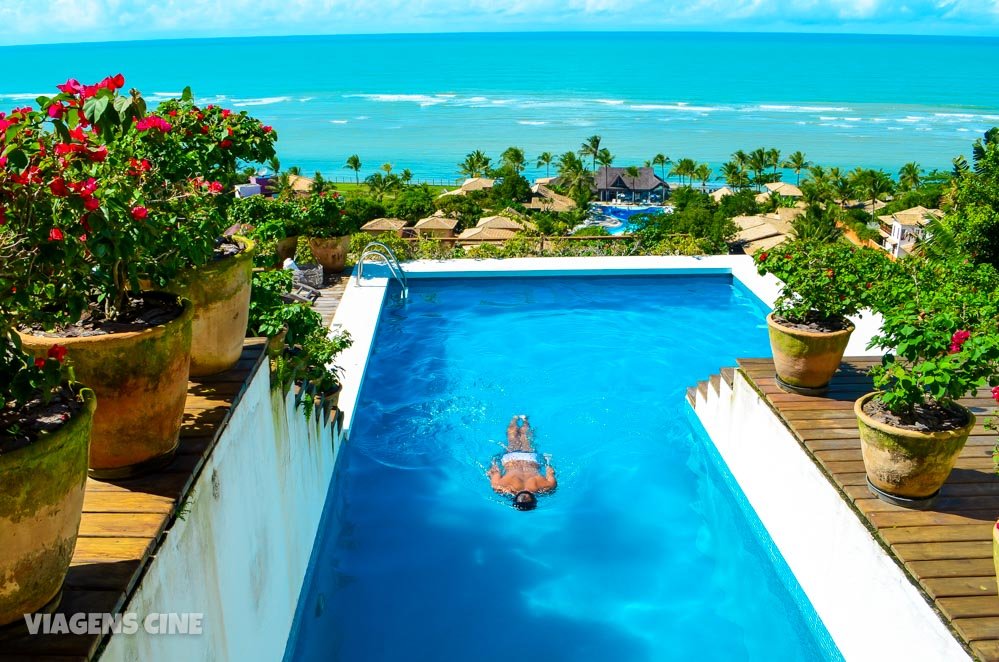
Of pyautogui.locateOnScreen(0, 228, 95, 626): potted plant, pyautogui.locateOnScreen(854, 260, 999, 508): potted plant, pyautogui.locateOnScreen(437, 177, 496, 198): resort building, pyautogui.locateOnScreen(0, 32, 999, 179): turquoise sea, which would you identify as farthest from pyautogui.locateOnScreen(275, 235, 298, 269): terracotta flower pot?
pyautogui.locateOnScreen(0, 32, 999, 179): turquoise sea

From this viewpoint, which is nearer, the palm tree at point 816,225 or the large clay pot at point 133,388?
the large clay pot at point 133,388

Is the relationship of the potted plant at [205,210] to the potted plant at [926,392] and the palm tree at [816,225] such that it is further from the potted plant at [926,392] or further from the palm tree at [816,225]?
the palm tree at [816,225]

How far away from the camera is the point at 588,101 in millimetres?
113312

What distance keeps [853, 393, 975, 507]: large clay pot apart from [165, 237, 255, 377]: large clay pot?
13.8ft

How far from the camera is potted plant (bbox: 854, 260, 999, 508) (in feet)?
15.7

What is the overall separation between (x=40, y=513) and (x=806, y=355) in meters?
6.15

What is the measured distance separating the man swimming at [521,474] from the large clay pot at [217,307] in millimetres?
4135

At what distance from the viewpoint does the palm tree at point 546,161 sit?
68812 millimetres

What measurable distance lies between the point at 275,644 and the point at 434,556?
2269 millimetres

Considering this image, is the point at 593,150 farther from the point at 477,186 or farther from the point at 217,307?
the point at 217,307

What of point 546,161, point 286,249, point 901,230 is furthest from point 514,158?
point 286,249

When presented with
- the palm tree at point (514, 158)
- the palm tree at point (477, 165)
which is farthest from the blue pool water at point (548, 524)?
the palm tree at point (477, 165)

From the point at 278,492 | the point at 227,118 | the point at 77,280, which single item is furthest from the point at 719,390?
the point at 77,280

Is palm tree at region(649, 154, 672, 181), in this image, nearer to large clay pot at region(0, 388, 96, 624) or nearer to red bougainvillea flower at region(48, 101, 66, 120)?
red bougainvillea flower at region(48, 101, 66, 120)
